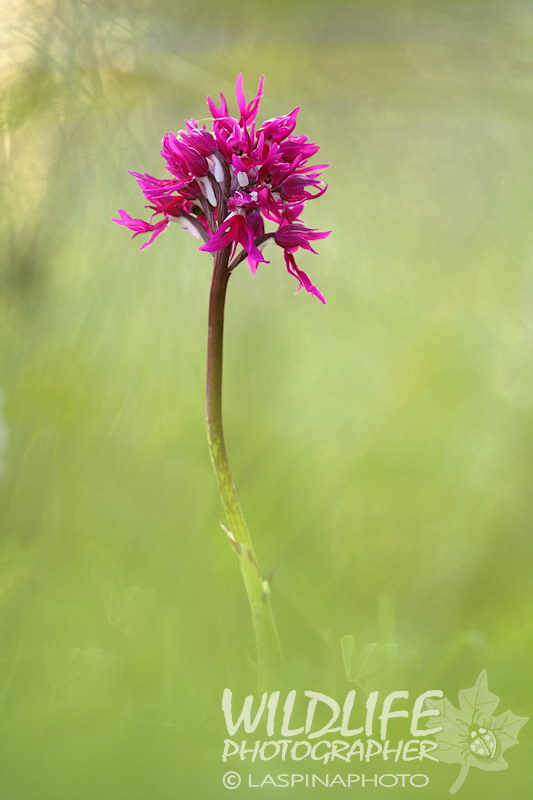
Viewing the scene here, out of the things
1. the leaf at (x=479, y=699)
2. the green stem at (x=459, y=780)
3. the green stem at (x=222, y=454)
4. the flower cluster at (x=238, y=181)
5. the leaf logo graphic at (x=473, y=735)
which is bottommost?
the green stem at (x=459, y=780)

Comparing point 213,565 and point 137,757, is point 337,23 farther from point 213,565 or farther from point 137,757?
point 137,757

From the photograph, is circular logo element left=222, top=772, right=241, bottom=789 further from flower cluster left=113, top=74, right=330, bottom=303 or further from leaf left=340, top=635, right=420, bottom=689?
flower cluster left=113, top=74, right=330, bottom=303

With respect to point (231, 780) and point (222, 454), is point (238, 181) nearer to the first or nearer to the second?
point (222, 454)

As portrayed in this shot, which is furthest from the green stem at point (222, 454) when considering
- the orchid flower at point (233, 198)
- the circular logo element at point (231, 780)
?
the circular logo element at point (231, 780)

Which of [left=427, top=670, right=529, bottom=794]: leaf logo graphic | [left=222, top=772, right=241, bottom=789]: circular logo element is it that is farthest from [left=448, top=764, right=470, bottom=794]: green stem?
[left=222, top=772, right=241, bottom=789]: circular logo element

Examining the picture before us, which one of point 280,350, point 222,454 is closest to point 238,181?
point 222,454

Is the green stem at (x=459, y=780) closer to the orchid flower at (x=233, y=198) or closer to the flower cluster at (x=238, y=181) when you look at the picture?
the orchid flower at (x=233, y=198)

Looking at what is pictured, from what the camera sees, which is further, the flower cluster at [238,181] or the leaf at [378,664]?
the leaf at [378,664]

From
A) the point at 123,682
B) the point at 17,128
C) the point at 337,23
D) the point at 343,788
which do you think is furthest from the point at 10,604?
the point at 337,23
